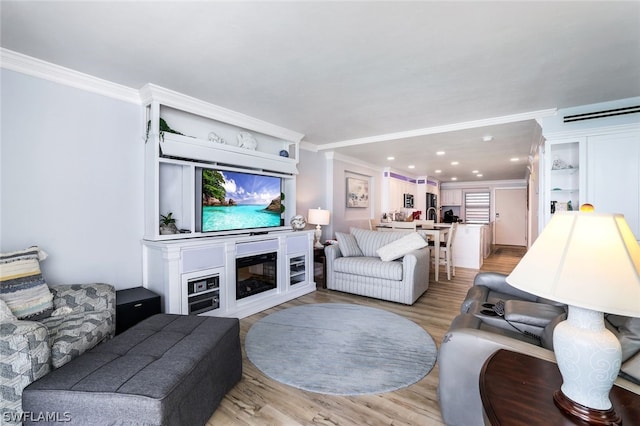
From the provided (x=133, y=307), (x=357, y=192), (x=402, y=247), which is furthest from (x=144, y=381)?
(x=357, y=192)

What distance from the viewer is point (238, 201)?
11.7 ft

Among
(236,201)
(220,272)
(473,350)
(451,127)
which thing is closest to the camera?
(473,350)

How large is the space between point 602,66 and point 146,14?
3380 mm

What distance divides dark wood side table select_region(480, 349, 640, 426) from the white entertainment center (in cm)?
258

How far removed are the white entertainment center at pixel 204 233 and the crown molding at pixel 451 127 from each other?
125 cm

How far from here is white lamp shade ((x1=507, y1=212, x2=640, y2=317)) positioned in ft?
2.60

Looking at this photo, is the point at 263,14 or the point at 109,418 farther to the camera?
the point at 263,14

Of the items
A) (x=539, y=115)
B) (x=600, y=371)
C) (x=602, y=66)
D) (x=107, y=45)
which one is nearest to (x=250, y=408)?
(x=600, y=371)

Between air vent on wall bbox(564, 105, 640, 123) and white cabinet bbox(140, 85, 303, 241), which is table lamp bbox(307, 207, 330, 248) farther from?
air vent on wall bbox(564, 105, 640, 123)

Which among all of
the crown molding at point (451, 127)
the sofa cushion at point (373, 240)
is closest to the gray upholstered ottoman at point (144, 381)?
the sofa cushion at point (373, 240)

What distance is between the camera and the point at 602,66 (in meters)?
2.31

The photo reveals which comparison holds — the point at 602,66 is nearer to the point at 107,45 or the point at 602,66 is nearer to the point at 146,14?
the point at 146,14

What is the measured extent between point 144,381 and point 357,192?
546 cm

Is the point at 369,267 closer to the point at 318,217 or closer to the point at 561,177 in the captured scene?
the point at 318,217
